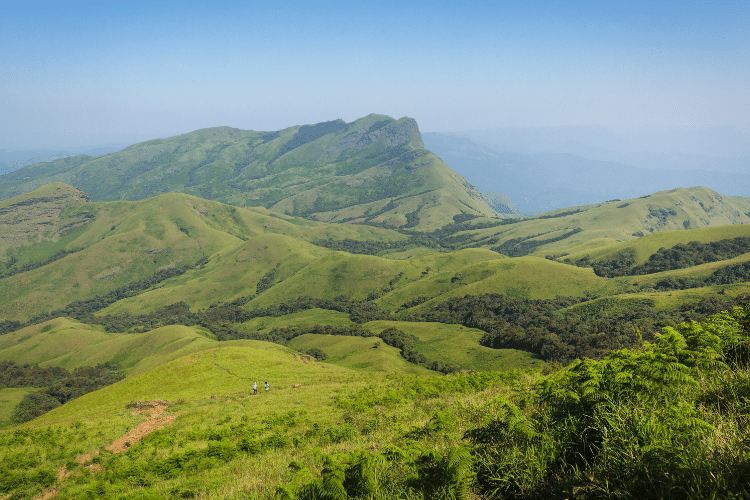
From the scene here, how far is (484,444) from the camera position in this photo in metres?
8.92

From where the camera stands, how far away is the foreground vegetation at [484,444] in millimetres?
5707

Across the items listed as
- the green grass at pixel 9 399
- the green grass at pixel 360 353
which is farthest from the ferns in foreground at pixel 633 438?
the green grass at pixel 9 399

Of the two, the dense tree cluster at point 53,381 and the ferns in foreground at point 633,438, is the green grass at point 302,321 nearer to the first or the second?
the dense tree cluster at point 53,381

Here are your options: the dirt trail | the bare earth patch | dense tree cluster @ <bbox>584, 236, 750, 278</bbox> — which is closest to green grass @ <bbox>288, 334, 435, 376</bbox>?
the dirt trail

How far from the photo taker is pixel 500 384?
24.1m

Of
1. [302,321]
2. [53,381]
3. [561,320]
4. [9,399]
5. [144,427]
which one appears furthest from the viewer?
[302,321]

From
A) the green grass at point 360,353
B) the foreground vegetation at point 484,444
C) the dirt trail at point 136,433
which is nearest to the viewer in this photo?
the foreground vegetation at point 484,444

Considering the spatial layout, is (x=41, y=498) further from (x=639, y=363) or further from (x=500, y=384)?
(x=639, y=363)

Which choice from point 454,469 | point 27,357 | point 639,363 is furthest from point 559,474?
point 27,357

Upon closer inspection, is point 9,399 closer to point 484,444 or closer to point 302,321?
point 302,321

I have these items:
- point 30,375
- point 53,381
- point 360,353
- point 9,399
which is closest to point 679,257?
point 360,353

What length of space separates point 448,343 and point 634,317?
54292 millimetres

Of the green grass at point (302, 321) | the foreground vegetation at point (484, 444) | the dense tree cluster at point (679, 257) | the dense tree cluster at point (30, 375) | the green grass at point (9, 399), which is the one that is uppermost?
the foreground vegetation at point (484, 444)

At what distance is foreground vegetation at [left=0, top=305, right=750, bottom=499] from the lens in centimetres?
571
